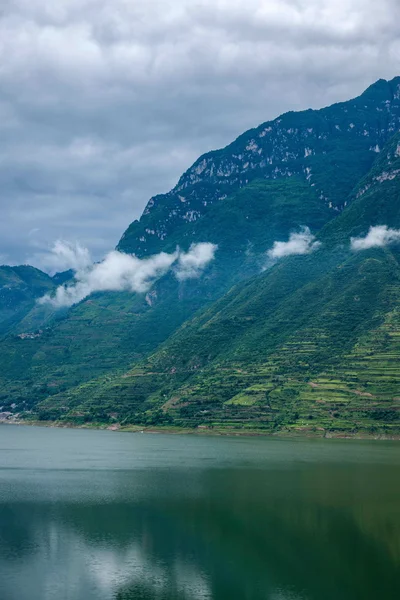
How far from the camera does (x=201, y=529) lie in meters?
77.0

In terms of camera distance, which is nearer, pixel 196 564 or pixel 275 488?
pixel 196 564

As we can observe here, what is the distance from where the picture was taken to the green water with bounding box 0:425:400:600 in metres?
58.1

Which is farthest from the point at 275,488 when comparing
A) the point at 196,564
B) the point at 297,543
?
the point at 196,564

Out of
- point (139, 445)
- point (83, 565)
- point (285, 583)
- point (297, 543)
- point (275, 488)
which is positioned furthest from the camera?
point (139, 445)

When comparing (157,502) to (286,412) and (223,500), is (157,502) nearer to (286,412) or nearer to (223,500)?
(223,500)

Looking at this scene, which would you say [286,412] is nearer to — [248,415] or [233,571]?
[248,415]

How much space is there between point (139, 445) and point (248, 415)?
1323 inches

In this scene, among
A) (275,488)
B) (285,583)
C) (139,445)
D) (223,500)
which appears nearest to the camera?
(285,583)

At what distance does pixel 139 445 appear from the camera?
178 m

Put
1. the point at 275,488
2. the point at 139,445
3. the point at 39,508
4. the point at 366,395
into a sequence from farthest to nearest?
the point at 366,395 → the point at 139,445 → the point at 275,488 → the point at 39,508

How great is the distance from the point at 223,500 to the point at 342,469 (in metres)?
35.7

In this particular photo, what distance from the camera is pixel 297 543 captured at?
232ft

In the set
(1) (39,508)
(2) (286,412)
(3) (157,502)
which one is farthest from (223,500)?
(2) (286,412)

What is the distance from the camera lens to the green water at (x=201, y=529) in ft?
191
